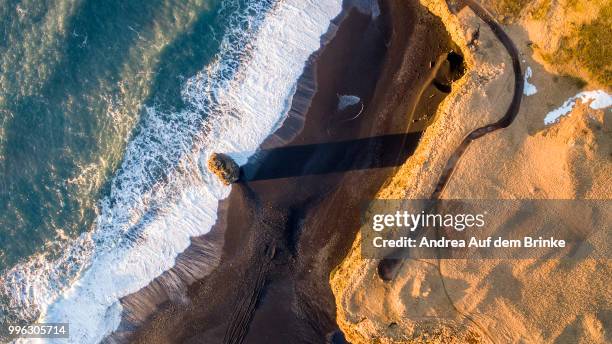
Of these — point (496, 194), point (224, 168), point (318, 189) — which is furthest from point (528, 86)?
point (224, 168)

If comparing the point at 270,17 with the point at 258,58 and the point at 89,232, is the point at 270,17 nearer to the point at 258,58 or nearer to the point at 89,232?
the point at 258,58

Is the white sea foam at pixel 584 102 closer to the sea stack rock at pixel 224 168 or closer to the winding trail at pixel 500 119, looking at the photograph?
the winding trail at pixel 500 119

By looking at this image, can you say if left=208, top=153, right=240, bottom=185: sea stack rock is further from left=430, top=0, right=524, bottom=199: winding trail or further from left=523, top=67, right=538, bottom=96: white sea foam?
left=523, top=67, right=538, bottom=96: white sea foam

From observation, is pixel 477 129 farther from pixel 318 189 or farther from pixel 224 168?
pixel 224 168

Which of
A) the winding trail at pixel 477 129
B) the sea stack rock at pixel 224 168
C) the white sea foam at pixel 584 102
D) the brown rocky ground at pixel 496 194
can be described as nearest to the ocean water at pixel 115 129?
the sea stack rock at pixel 224 168

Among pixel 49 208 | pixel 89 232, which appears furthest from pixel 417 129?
pixel 49 208

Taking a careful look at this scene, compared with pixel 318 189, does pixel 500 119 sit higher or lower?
lower
